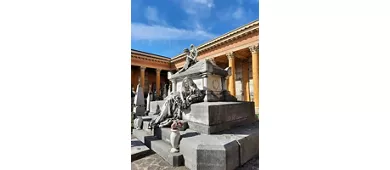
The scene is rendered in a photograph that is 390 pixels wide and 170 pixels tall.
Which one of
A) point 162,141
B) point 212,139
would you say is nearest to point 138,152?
point 162,141

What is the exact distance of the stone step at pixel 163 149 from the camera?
1.98m

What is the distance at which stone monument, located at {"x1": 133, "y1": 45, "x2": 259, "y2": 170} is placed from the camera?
1.74 meters

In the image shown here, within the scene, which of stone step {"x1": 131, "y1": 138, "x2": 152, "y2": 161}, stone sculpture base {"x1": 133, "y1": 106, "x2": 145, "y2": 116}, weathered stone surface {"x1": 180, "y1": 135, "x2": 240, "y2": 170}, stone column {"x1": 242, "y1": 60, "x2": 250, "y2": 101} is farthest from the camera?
stone column {"x1": 242, "y1": 60, "x2": 250, "y2": 101}

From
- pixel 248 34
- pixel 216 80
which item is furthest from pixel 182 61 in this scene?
pixel 216 80

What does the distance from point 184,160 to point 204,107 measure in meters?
0.83

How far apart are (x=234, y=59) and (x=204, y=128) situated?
10.8 metres

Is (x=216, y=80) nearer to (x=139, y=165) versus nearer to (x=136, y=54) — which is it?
(x=139, y=165)

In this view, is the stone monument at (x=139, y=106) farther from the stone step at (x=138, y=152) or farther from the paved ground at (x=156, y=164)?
the paved ground at (x=156, y=164)

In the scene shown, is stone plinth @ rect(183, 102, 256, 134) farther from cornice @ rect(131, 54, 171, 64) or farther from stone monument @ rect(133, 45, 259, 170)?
cornice @ rect(131, 54, 171, 64)

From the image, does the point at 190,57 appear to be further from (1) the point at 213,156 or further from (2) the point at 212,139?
(1) the point at 213,156

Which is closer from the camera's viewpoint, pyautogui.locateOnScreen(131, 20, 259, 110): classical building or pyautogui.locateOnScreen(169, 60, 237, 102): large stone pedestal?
pyautogui.locateOnScreen(169, 60, 237, 102): large stone pedestal

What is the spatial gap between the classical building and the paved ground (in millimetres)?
8218

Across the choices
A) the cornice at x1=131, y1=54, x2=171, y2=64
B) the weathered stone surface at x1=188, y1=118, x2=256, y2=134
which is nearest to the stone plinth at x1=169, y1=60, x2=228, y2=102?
the weathered stone surface at x1=188, y1=118, x2=256, y2=134

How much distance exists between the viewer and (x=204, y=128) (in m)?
2.38
